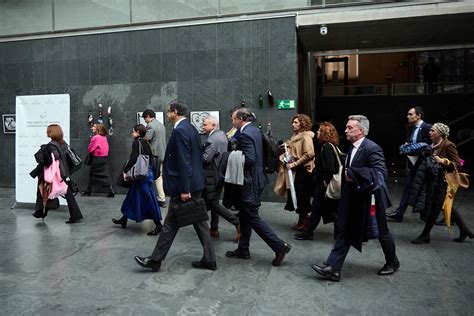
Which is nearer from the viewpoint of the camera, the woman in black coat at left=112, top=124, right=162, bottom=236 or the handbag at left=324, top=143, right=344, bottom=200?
the handbag at left=324, top=143, right=344, bottom=200

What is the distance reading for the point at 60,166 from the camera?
295 inches

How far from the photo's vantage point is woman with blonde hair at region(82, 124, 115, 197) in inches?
397

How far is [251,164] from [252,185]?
257 millimetres

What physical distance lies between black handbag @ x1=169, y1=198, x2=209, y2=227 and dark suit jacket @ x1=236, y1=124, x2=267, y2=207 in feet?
1.88

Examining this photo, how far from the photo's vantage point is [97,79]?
10555 millimetres

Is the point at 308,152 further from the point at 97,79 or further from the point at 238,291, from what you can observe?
the point at 97,79

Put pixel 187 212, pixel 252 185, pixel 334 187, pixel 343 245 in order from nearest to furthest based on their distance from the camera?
1. pixel 343 245
2. pixel 187 212
3. pixel 252 185
4. pixel 334 187

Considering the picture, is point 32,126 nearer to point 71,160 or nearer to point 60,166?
point 71,160

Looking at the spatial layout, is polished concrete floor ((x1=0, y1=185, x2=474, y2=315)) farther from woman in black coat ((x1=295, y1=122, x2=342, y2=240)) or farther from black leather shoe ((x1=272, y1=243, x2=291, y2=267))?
woman in black coat ((x1=295, y1=122, x2=342, y2=240))

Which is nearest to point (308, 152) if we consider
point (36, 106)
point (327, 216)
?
point (327, 216)

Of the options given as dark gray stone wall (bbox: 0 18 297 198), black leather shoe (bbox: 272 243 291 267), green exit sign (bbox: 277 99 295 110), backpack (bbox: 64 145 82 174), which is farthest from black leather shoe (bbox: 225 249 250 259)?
green exit sign (bbox: 277 99 295 110)

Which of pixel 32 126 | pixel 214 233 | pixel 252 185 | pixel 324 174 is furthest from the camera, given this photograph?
pixel 32 126

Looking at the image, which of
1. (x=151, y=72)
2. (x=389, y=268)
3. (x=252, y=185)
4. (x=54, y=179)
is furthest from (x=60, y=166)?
(x=389, y=268)

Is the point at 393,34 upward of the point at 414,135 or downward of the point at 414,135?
upward
